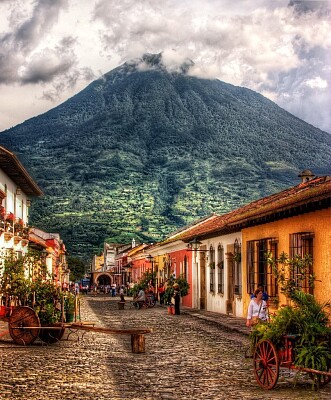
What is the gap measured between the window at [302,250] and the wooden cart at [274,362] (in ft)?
17.1

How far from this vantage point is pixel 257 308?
47.5 feet

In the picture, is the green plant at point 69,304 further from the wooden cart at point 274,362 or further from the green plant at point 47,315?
the wooden cart at point 274,362

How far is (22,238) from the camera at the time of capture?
97.2 feet

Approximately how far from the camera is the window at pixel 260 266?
18312mm

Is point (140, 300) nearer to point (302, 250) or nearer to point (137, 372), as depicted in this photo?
point (302, 250)

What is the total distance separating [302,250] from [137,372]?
5.44 metres

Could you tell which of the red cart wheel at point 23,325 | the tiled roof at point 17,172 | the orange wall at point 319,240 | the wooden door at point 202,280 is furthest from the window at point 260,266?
the wooden door at point 202,280

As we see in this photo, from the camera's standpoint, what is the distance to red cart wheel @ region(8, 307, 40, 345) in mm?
14297

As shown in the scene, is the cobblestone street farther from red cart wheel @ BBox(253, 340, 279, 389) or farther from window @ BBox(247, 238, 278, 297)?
window @ BBox(247, 238, 278, 297)

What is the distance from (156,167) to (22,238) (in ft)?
397

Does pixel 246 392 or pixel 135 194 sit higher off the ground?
pixel 135 194

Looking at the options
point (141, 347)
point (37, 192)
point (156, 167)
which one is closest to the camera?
point (141, 347)

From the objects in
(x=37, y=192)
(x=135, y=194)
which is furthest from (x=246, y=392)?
(x=135, y=194)

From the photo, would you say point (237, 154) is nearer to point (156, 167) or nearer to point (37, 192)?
point (156, 167)
